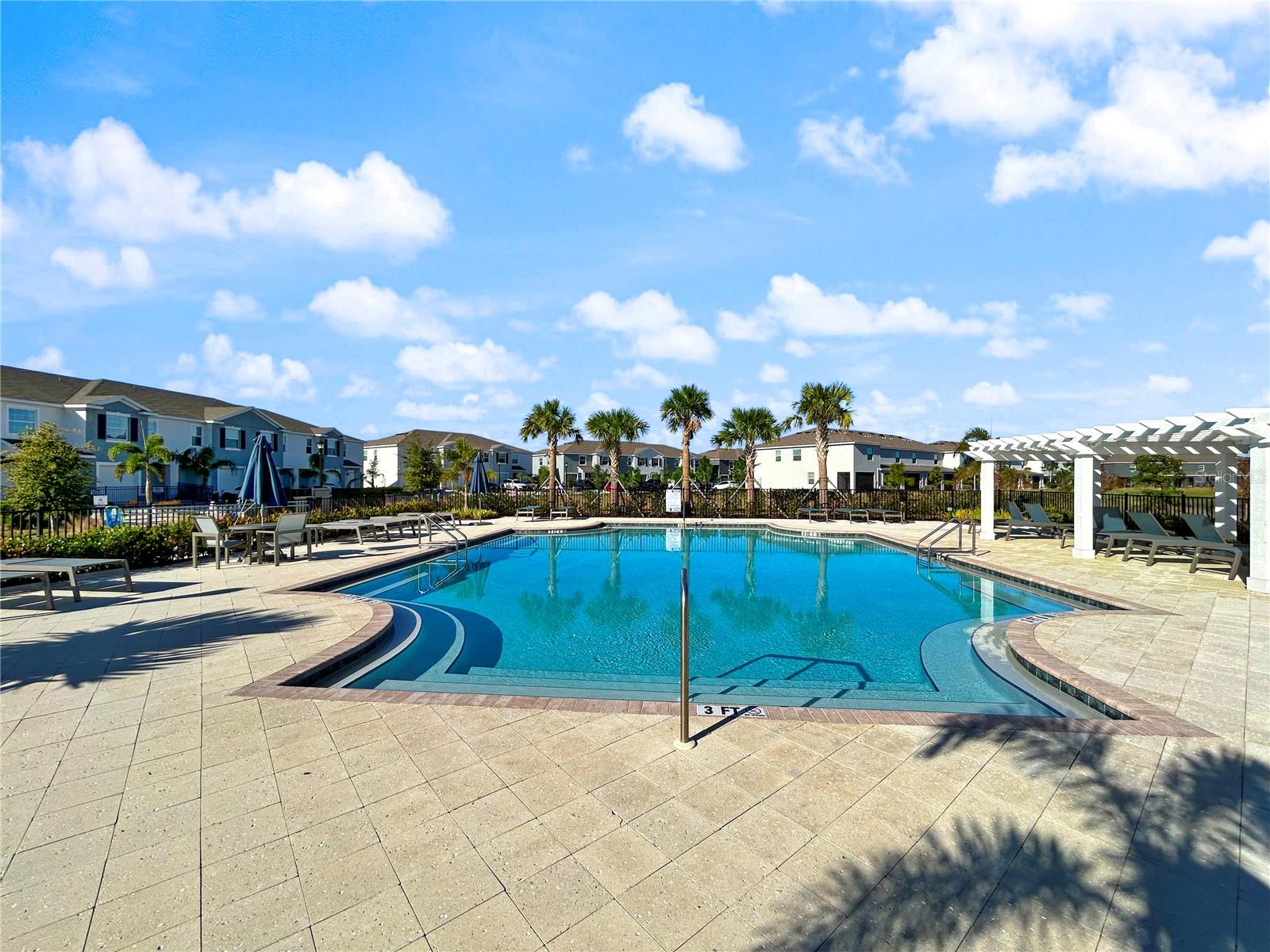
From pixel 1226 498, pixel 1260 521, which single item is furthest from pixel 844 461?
pixel 1260 521

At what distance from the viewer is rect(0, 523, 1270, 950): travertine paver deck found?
247 cm

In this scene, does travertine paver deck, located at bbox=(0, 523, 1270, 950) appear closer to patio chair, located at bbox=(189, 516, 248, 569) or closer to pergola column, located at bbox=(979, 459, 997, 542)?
patio chair, located at bbox=(189, 516, 248, 569)

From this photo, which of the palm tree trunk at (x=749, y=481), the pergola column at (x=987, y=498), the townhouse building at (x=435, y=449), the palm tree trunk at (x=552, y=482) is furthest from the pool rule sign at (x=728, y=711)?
the townhouse building at (x=435, y=449)

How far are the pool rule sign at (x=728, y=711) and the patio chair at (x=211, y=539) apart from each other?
12.5 m

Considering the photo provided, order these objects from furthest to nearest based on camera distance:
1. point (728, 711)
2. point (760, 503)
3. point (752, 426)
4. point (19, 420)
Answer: point (752, 426)
point (19, 420)
point (760, 503)
point (728, 711)

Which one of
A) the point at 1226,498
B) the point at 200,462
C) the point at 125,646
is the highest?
the point at 200,462

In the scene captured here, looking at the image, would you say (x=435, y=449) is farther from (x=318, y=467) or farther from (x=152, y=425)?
(x=152, y=425)

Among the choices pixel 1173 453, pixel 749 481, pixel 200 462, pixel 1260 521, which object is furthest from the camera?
pixel 200 462

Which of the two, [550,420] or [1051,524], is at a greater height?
[550,420]

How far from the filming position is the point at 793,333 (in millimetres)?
31500

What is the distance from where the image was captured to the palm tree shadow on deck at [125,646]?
5641mm

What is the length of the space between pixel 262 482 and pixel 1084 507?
21.4 metres

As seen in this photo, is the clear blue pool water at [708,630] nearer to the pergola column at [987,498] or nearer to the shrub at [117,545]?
the shrub at [117,545]

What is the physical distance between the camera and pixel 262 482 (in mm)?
14789
